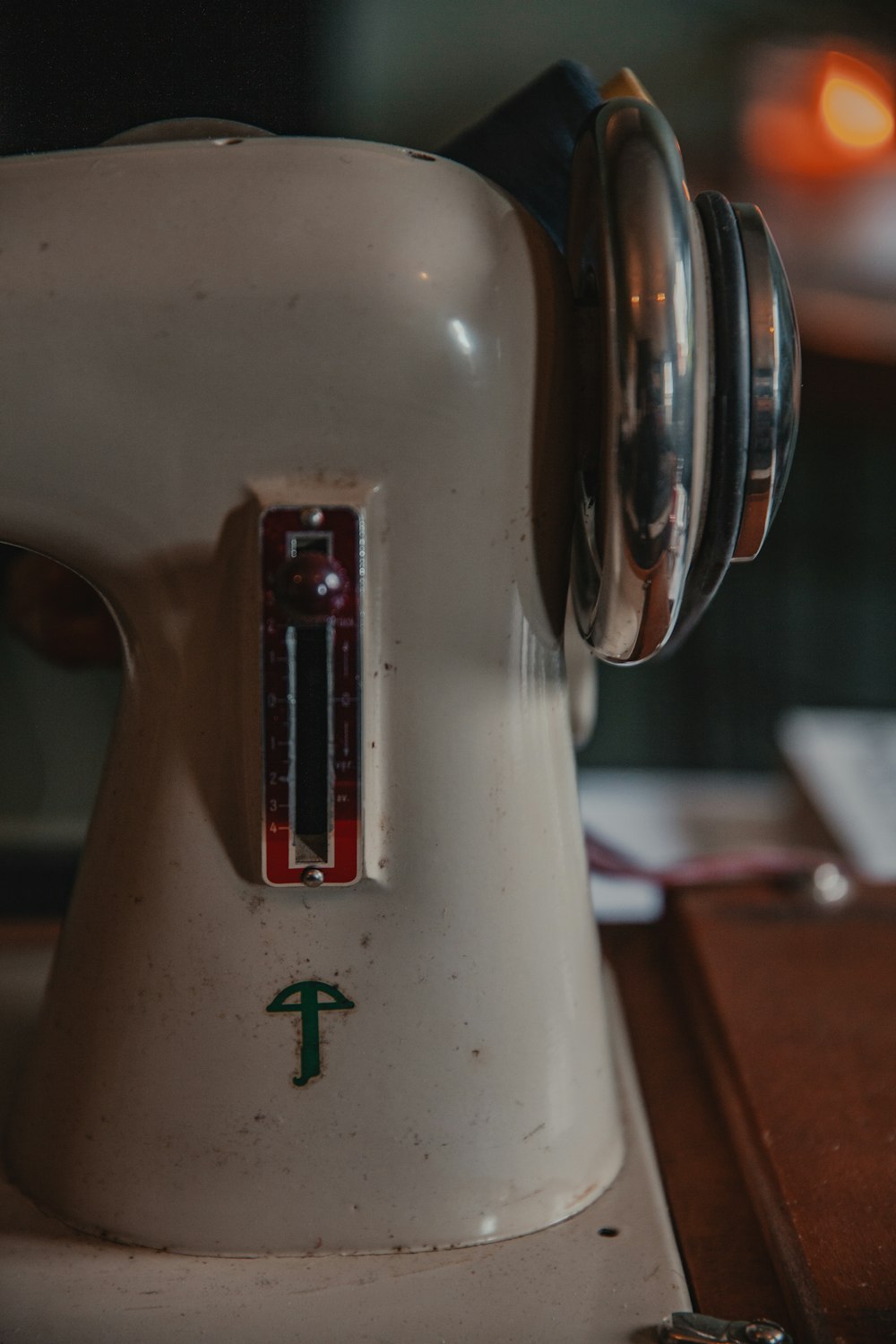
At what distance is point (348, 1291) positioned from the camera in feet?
1.44

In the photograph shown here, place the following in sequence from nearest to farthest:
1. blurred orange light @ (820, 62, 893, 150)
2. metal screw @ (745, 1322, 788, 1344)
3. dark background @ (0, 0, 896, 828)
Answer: metal screw @ (745, 1322, 788, 1344), blurred orange light @ (820, 62, 893, 150), dark background @ (0, 0, 896, 828)

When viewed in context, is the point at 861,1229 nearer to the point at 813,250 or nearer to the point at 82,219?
the point at 82,219

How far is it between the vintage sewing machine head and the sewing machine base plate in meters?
0.01

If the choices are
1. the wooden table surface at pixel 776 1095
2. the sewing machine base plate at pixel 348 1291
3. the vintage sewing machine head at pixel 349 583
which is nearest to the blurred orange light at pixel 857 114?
the wooden table surface at pixel 776 1095

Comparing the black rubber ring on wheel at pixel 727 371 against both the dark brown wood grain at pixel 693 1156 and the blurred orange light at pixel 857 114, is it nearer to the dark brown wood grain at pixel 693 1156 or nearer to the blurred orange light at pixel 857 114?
the dark brown wood grain at pixel 693 1156

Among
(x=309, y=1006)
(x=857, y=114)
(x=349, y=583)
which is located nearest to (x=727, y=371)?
(x=349, y=583)

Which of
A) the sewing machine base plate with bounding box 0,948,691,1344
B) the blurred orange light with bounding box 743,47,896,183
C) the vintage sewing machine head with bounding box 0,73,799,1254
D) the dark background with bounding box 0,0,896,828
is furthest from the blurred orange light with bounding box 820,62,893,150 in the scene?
the sewing machine base plate with bounding box 0,948,691,1344

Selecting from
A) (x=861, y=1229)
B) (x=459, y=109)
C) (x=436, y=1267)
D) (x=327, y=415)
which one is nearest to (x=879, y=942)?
(x=861, y=1229)

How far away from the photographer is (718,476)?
16.8 inches

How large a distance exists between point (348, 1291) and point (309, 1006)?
104 millimetres

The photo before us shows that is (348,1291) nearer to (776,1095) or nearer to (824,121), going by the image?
(776,1095)

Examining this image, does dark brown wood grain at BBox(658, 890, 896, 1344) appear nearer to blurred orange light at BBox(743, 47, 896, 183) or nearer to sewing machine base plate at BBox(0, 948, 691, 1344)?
sewing machine base plate at BBox(0, 948, 691, 1344)

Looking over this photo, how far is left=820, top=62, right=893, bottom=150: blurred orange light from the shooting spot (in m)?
1.35

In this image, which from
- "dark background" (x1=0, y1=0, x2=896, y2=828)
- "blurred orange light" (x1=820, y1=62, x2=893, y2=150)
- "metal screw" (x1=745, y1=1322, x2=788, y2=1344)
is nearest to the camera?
"metal screw" (x1=745, y1=1322, x2=788, y2=1344)
